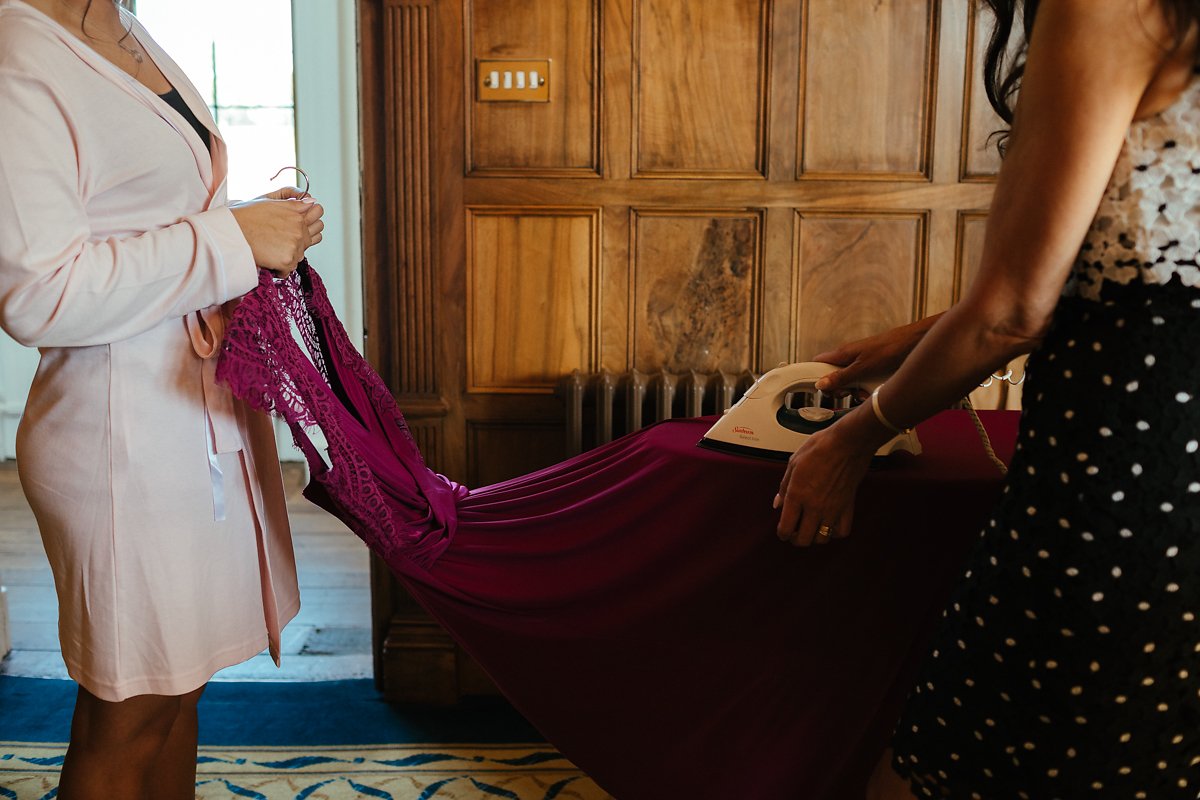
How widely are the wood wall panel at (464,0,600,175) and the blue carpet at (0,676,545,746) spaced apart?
1353mm

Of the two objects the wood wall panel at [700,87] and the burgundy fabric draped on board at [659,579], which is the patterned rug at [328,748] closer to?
the burgundy fabric draped on board at [659,579]

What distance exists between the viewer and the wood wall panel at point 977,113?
7.19 ft

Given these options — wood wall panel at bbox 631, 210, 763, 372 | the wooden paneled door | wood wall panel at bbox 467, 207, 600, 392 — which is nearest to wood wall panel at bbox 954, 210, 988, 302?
the wooden paneled door

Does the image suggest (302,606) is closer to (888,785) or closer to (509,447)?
(509,447)

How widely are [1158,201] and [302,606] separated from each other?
2.90m

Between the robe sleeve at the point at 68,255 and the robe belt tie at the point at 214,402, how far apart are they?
0.27 ft

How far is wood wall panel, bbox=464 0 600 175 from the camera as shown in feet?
7.11

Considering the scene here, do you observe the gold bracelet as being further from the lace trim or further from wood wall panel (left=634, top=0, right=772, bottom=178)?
wood wall panel (left=634, top=0, right=772, bottom=178)

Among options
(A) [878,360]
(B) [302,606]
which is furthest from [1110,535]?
(B) [302,606]

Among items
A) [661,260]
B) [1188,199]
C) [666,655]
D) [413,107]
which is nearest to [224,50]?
[413,107]

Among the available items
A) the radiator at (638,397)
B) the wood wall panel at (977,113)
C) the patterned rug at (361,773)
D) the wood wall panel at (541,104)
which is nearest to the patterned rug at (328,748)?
the patterned rug at (361,773)

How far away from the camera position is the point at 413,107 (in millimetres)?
2143

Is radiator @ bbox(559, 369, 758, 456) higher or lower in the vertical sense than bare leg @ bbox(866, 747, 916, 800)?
higher

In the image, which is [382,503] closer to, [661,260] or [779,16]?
[661,260]
